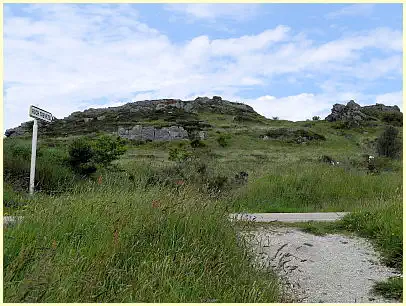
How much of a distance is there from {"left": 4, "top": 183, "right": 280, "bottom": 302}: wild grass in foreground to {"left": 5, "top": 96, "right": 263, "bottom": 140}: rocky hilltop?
31660 millimetres

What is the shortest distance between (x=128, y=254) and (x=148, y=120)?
213 feet

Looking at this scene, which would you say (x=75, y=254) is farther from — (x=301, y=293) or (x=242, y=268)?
(x=301, y=293)

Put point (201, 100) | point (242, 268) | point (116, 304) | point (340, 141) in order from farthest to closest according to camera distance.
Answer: point (201, 100)
point (340, 141)
point (242, 268)
point (116, 304)

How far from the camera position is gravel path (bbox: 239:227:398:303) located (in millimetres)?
5484

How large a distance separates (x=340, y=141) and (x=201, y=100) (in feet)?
154

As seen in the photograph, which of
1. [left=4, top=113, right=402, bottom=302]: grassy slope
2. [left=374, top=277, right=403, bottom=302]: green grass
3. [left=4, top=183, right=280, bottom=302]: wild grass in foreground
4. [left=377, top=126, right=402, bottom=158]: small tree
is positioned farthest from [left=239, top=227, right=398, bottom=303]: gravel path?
[left=377, top=126, right=402, bottom=158]: small tree

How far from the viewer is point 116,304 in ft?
12.0

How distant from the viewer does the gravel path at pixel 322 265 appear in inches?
216

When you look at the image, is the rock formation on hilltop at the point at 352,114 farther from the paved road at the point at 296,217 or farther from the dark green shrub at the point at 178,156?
the paved road at the point at 296,217

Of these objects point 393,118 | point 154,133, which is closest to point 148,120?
point 154,133

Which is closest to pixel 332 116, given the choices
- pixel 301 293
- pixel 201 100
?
pixel 201 100

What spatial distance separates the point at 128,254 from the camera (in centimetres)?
470

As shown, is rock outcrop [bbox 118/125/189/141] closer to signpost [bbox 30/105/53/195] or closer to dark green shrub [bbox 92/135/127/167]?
dark green shrub [bbox 92/135/127/167]

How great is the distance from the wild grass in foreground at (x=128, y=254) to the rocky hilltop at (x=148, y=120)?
31660mm
